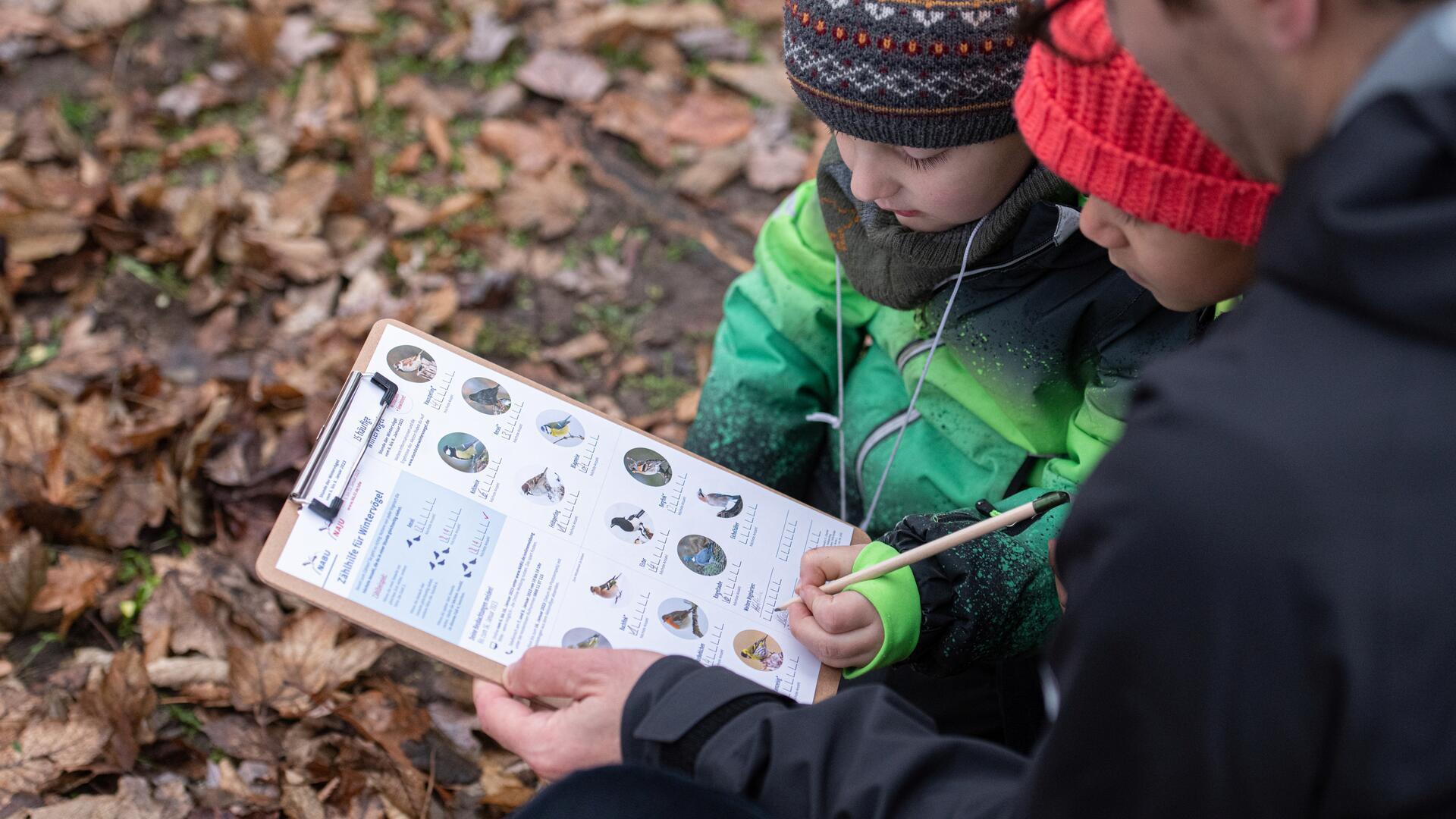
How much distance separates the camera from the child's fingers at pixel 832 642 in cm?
153

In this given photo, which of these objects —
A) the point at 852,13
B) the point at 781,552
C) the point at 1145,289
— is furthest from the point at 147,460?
the point at 1145,289

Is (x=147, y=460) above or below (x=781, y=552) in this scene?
below

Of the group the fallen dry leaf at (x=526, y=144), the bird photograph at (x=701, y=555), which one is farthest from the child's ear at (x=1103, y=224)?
the fallen dry leaf at (x=526, y=144)

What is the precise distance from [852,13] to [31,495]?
71.4 inches

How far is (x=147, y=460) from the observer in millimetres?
2285

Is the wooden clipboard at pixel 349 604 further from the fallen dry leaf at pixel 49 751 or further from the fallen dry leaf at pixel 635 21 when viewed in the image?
the fallen dry leaf at pixel 635 21

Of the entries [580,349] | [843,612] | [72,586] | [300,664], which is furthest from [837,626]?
[72,586]

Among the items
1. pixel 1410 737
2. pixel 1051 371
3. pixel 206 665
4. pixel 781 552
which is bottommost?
pixel 206 665

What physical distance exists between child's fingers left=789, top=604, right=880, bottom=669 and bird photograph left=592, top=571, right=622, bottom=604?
0.25 meters

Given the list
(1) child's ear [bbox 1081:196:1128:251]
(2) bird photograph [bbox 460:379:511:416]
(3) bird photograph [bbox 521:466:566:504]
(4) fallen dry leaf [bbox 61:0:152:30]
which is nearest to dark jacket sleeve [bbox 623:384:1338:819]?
(1) child's ear [bbox 1081:196:1128:251]

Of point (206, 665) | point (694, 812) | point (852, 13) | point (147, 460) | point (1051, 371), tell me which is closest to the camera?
point (694, 812)

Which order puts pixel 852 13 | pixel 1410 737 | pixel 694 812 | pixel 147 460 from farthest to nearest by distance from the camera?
pixel 147 460 → pixel 852 13 → pixel 694 812 → pixel 1410 737

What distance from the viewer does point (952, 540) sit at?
1.43 meters

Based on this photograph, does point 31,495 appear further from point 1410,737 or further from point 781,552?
point 1410,737
